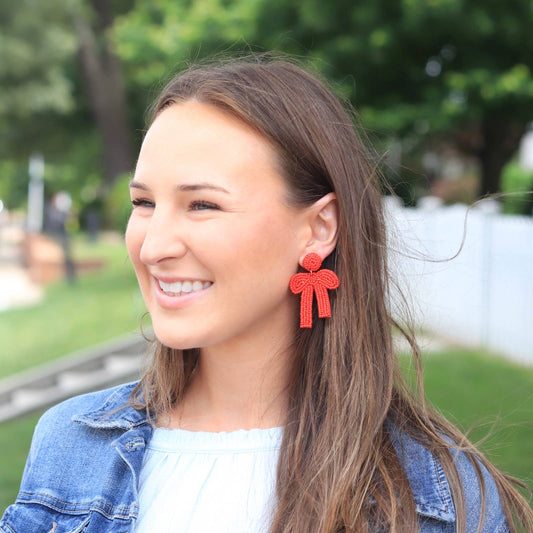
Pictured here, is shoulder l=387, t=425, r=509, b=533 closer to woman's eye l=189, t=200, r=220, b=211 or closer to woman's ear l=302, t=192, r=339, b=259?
woman's ear l=302, t=192, r=339, b=259

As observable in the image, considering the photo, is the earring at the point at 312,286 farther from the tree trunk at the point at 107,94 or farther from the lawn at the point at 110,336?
the tree trunk at the point at 107,94

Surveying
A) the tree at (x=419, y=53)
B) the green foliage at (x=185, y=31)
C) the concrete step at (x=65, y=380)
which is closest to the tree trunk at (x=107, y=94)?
the green foliage at (x=185, y=31)

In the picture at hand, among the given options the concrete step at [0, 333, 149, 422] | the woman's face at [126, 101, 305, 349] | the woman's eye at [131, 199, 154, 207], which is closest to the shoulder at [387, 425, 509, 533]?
the woman's face at [126, 101, 305, 349]

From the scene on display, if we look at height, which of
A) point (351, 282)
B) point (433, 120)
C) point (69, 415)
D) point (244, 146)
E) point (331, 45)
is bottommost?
point (69, 415)

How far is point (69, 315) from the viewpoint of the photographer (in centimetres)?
1270

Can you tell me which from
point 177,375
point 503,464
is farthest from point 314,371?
point 503,464

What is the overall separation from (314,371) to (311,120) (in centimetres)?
60

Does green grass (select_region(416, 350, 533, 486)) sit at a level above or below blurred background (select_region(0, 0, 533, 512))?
below

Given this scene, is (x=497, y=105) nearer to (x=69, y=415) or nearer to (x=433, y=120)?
(x=433, y=120)

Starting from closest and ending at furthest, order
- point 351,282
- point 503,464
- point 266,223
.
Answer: point 266,223 < point 351,282 < point 503,464

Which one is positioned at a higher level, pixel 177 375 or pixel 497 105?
pixel 497 105

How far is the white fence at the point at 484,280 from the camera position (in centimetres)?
768

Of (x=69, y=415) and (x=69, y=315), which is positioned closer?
(x=69, y=415)

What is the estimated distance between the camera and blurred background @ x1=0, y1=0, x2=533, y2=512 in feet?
18.8
